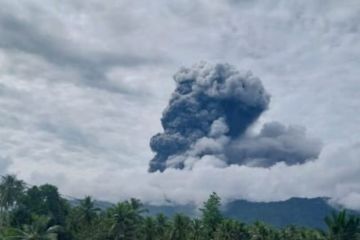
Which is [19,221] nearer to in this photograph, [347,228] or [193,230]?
[193,230]

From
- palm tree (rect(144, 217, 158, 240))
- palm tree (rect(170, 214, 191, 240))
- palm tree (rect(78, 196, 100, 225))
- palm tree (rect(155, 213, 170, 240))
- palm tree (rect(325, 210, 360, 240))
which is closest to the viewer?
palm tree (rect(325, 210, 360, 240))

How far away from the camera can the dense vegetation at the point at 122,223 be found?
106794mm

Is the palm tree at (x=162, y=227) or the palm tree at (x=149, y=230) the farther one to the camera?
the palm tree at (x=149, y=230)

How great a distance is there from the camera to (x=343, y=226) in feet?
316

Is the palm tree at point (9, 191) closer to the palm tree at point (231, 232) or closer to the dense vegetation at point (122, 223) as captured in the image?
the dense vegetation at point (122, 223)

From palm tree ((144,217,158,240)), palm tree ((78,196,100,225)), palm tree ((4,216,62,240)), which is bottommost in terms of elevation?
palm tree ((4,216,62,240))

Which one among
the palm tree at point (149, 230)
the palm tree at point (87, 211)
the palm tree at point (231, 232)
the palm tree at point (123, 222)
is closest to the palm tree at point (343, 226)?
the palm tree at point (231, 232)

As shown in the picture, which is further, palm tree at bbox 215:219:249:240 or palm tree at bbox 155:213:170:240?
palm tree at bbox 155:213:170:240

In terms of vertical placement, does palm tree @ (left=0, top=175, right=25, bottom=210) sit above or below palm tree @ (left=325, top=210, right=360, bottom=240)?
above

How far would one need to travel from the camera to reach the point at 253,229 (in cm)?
11050

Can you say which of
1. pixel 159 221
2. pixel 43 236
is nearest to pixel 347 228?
pixel 159 221

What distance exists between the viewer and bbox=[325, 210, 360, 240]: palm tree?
315 feet

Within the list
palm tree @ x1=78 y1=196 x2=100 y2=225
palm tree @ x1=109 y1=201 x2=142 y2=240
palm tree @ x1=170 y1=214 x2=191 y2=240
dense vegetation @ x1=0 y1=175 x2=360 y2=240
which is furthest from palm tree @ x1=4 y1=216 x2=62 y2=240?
palm tree @ x1=78 y1=196 x2=100 y2=225

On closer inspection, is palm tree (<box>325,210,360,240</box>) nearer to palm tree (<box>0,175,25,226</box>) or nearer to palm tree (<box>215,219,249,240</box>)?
palm tree (<box>215,219,249,240</box>)
